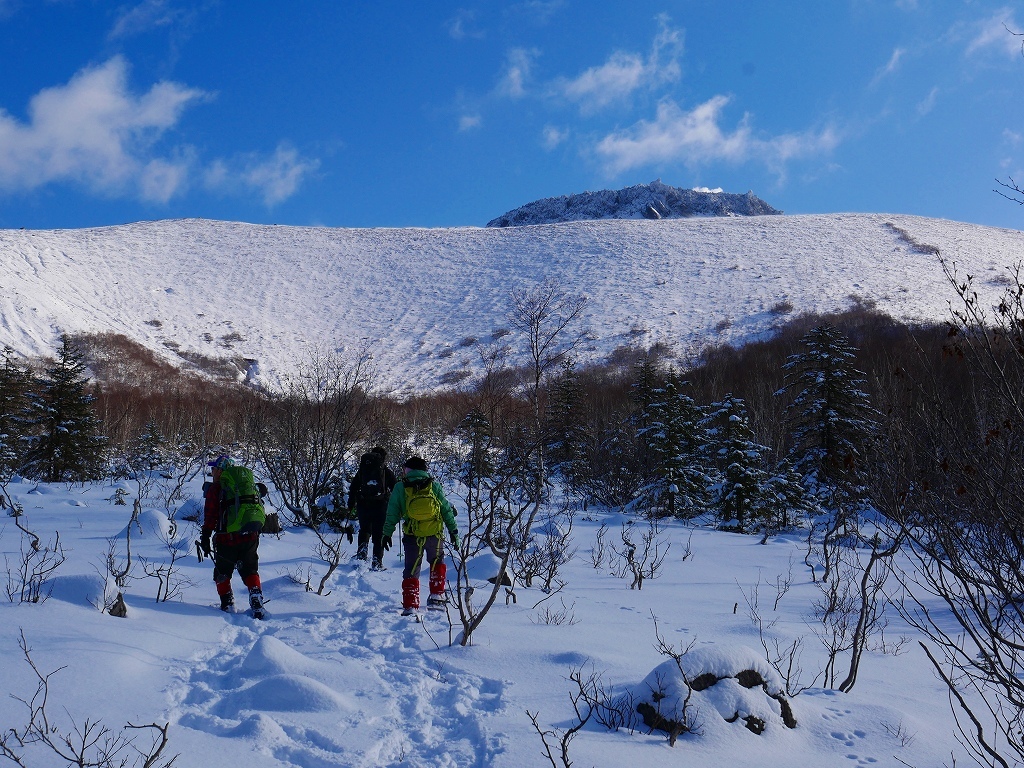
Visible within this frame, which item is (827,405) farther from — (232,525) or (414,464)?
(232,525)

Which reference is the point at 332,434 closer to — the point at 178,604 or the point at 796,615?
the point at 178,604

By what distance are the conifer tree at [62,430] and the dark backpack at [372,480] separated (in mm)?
13871

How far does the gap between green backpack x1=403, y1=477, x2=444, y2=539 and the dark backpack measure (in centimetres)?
249

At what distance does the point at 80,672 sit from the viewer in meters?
3.67

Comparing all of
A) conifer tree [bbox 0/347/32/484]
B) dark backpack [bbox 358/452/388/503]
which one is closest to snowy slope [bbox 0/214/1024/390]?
conifer tree [bbox 0/347/32/484]

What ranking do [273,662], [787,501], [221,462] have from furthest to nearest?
[787,501] → [221,462] → [273,662]

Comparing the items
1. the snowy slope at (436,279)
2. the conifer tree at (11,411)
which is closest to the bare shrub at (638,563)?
the conifer tree at (11,411)

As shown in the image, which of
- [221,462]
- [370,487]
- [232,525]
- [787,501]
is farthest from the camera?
[787,501]

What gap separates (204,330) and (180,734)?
172ft

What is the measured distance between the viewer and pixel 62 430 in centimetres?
1814

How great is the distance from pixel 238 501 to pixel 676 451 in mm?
15069

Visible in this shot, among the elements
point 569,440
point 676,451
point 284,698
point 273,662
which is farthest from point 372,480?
point 569,440

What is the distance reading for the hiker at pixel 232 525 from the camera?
6059mm

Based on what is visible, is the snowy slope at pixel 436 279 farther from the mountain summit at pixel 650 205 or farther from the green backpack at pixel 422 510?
the mountain summit at pixel 650 205
